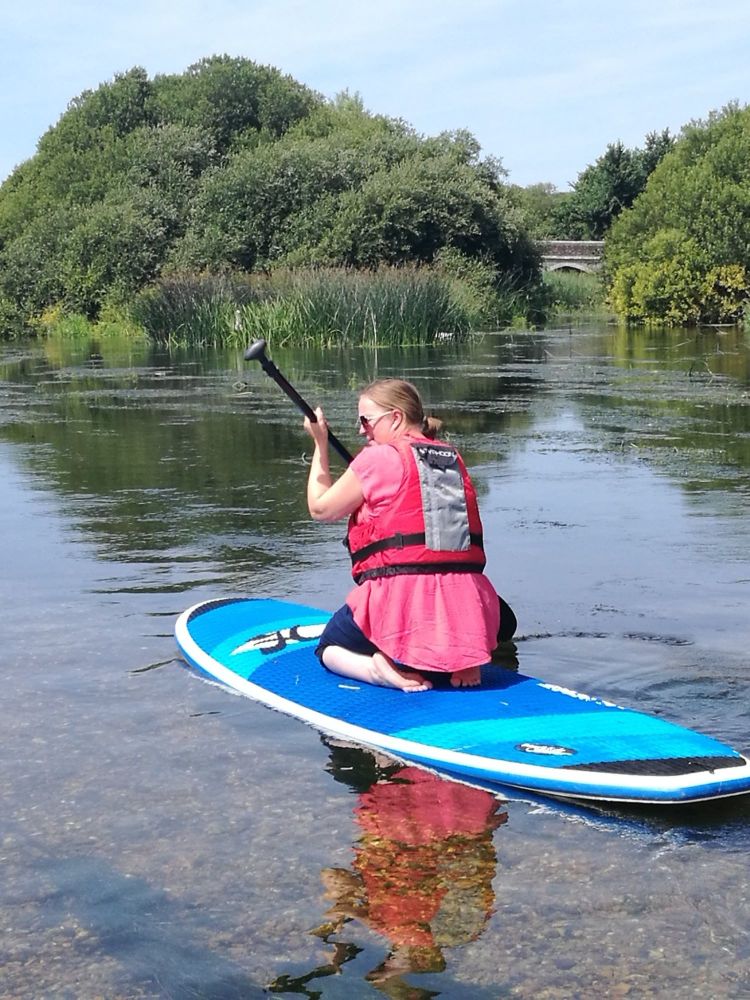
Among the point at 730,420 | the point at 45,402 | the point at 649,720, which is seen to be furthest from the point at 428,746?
the point at 45,402

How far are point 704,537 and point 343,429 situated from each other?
19.7 feet

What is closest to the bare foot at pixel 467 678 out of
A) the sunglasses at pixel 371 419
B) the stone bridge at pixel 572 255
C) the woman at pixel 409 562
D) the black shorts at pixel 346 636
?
the woman at pixel 409 562

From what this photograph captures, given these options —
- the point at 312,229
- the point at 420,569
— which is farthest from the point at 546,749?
the point at 312,229

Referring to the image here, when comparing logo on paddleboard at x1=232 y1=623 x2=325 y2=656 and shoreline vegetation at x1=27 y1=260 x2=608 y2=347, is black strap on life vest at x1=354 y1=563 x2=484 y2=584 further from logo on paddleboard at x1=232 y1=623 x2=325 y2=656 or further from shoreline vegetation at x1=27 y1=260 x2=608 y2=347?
shoreline vegetation at x1=27 y1=260 x2=608 y2=347

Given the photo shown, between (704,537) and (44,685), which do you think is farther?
(704,537)

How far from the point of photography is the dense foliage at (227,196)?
42.1 meters

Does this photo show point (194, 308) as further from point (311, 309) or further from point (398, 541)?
point (398, 541)

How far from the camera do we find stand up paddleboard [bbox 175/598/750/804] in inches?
151

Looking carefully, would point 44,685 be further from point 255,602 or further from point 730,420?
point 730,420

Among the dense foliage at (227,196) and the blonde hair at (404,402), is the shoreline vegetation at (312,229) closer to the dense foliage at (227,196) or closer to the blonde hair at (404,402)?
the dense foliage at (227,196)

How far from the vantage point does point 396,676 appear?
4707mm

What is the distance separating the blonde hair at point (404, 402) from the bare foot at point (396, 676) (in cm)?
86

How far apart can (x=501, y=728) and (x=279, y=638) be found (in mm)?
1392

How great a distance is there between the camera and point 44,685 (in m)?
5.18
